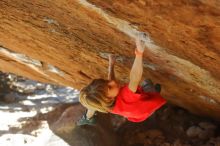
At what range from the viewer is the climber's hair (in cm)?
307

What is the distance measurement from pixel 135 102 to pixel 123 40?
49 cm

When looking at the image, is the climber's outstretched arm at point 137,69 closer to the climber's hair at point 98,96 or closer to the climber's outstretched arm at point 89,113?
the climber's hair at point 98,96

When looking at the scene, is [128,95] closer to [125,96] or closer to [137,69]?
[125,96]

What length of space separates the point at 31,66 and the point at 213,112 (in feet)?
7.77

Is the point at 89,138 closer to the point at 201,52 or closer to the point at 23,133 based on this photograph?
the point at 23,133

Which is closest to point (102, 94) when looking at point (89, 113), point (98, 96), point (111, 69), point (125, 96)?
point (98, 96)

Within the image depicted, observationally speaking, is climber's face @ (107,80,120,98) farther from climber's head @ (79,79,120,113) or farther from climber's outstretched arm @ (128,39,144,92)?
climber's outstretched arm @ (128,39,144,92)

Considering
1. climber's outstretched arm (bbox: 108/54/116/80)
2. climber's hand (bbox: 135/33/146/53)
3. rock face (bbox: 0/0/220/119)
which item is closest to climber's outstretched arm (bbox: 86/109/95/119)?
climber's outstretched arm (bbox: 108/54/116/80)

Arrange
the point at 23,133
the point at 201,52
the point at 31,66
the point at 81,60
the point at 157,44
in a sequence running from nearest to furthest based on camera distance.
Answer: the point at 201,52 < the point at 157,44 < the point at 81,60 < the point at 31,66 < the point at 23,133

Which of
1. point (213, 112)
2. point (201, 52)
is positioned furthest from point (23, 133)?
point (201, 52)

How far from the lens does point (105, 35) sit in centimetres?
331

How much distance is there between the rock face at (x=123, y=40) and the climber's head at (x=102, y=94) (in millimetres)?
380

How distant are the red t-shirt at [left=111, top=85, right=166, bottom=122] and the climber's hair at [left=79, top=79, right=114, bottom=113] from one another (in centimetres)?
8

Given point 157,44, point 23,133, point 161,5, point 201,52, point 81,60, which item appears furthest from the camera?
point 23,133
